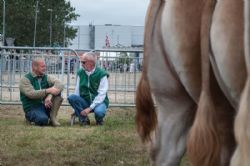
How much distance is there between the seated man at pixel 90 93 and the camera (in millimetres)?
9828

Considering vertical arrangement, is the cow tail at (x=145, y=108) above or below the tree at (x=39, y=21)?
below

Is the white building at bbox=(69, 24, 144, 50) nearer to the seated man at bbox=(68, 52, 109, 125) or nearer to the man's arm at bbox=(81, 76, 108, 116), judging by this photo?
the seated man at bbox=(68, 52, 109, 125)

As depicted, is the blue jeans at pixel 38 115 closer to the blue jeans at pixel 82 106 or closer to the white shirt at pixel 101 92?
the blue jeans at pixel 82 106

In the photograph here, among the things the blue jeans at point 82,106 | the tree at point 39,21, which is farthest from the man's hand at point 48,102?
the tree at point 39,21

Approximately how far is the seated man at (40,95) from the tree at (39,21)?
145ft

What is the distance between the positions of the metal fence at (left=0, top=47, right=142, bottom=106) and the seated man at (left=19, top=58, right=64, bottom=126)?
2.75 metres

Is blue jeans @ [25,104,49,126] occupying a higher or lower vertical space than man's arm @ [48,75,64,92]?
lower

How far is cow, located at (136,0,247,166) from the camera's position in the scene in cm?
294

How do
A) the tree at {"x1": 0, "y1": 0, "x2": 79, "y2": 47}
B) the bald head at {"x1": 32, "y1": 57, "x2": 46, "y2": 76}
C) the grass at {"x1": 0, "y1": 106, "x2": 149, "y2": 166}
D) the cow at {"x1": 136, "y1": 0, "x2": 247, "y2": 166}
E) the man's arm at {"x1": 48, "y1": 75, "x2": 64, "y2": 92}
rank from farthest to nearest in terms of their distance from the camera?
the tree at {"x1": 0, "y1": 0, "x2": 79, "y2": 47}, the man's arm at {"x1": 48, "y1": 75, "x2": 64, "y2": 92}, the bald head at {"x1": 32, "y1": 57, "x2": 46, "y2": 76}, the grass at {"x1": 0, "y1": 106, "x2": 149, "y2": 166}, the cow at {"x1": 136, "y1": 0, "x2": 247, "y2": 166}

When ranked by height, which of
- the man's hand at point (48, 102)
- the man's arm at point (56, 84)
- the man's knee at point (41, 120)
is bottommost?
the man's knee at point (41, 120)

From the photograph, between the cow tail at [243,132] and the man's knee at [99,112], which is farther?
the man's knee at [99,112]

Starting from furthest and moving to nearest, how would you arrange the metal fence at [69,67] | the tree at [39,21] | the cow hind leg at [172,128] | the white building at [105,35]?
the white building at [105,35]
the tree at [39,21]
the metal fence at [69,67]
the cow hind leg at [172,128]

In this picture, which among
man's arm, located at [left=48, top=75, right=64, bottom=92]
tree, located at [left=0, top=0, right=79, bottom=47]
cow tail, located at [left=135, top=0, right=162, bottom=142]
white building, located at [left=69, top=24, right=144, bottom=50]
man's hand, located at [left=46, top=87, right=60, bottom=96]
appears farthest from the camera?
white building, located at [left=69, top=24, right=144, bottom=50]

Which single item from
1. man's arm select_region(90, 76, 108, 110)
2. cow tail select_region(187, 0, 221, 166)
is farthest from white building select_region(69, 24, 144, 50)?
cow tail select_region(187, 0, 221, 166)
